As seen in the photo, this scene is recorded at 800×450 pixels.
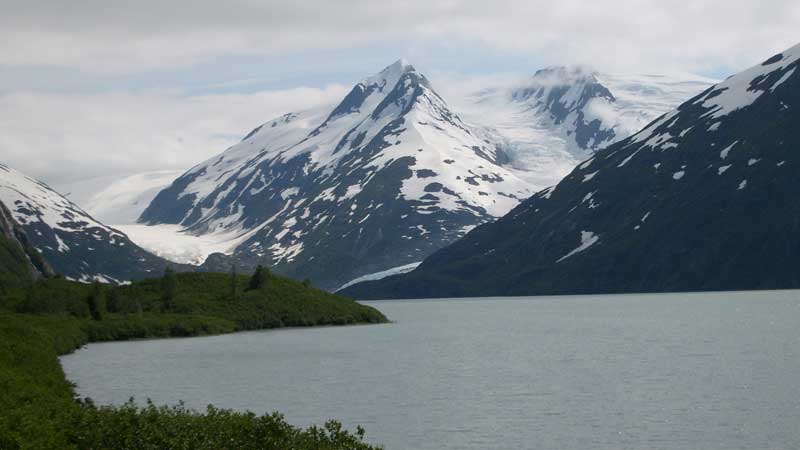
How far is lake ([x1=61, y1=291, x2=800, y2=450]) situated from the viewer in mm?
70188

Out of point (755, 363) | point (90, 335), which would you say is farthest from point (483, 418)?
point (90, 335)

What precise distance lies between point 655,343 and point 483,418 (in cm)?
6386

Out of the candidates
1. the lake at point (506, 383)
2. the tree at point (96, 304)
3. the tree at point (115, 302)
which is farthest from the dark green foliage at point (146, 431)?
the tree at point (115, 302)

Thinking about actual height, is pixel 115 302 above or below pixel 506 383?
above

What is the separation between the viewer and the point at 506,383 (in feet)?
319

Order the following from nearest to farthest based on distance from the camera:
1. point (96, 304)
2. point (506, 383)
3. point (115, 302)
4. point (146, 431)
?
1. point (146, 431)
2. point (506, 383)
3. point (96, 304)
4. point (115, 302)

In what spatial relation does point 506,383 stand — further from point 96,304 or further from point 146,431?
point 96,304

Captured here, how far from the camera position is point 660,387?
295 ft

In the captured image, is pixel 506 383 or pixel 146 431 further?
pixel 506 383

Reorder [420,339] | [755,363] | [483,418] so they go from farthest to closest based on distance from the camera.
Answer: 1. [420,339]
2. [755,363]
3. [483,418]

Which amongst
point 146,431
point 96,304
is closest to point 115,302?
point 96,304

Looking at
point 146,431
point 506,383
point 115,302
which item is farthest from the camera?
point 115,302

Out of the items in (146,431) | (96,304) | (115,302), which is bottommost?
(146,431)

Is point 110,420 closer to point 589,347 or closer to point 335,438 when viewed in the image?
point 335,438
